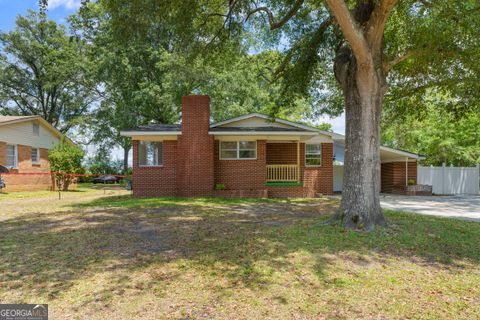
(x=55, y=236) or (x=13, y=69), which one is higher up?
(x=13, y=69)

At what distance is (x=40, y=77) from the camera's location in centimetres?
3534

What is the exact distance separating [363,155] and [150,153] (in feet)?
37.9

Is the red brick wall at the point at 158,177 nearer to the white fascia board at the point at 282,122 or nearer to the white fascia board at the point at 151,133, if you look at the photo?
the white fascia board at the point at 151,133

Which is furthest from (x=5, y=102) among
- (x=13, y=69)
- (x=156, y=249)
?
(x=156, y=249)

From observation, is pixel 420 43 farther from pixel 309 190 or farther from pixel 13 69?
pixel 13 69

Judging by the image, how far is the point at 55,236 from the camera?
23.5ft

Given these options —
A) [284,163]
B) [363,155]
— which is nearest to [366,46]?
[363,155]

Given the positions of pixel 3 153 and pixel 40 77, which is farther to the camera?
pixel 40 77

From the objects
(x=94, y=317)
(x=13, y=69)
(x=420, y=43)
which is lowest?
(x=94, y=317)

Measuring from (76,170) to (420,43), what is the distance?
22664mm

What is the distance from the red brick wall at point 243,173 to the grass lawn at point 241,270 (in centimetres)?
813

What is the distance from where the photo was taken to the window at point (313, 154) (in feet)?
62.0

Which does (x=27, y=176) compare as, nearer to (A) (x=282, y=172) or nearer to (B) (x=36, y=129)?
(B) (x=36, y=129)

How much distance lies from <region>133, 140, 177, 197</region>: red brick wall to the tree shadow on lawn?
6.70 meters
